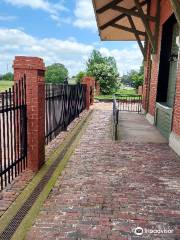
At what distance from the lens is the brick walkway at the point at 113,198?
3.64 m

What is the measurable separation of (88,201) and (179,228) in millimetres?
1394

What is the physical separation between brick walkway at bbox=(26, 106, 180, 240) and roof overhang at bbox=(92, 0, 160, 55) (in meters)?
6.57

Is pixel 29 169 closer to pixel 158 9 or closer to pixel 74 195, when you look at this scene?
pixel 74 195

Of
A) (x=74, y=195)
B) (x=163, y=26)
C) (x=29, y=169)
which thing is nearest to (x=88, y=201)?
(x=74, y=195)

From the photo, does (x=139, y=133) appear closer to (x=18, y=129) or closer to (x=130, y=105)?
(x=18, y=129)

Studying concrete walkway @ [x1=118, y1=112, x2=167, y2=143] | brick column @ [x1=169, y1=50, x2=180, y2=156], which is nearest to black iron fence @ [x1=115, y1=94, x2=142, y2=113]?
concrete walkway @ [x1=118, y1=112, x2=167, y2=143]

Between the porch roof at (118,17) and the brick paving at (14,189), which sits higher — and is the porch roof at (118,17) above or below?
above

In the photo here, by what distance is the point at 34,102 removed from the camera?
5.59m

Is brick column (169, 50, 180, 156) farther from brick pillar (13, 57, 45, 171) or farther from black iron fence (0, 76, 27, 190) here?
black iron fence (0, 76, 27, 190)

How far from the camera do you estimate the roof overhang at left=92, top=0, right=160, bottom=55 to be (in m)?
11.9

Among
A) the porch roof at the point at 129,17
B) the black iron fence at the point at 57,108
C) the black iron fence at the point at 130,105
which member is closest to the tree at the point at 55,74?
the black iron fence at the point at 130,105

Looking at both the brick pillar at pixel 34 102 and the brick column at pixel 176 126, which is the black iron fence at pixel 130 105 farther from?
the brick pillar at pixel 34 102

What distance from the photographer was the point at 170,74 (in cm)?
1091

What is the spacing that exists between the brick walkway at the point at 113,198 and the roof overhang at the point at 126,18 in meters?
6.57
